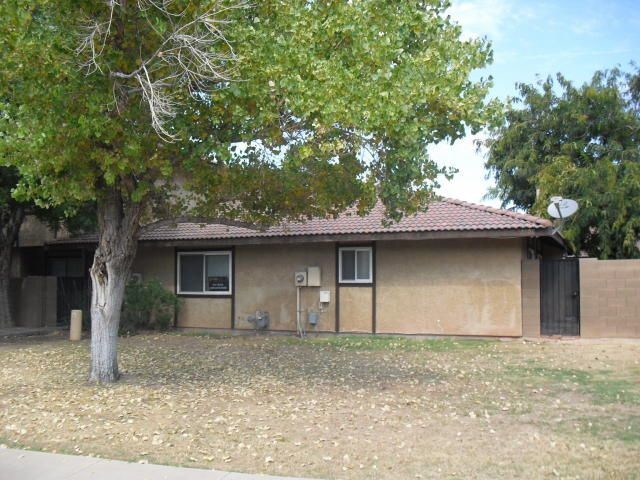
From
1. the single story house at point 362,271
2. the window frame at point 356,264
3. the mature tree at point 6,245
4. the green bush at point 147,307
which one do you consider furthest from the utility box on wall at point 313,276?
the mature tree at point 6,245

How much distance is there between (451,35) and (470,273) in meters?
7.52

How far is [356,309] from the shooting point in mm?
16578

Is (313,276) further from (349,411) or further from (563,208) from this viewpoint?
(349,411)

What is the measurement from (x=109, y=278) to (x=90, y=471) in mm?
4379

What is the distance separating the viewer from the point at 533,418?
25.7ft

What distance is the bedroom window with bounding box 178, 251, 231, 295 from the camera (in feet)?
59.6

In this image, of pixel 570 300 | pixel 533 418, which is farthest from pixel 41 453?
pixel 570 300

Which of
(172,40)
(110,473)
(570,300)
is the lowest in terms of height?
(110,473)

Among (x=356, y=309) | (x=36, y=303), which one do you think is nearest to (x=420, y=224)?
(x=356, y=309)

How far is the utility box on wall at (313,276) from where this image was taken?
1669 cm

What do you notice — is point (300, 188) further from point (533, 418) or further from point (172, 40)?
point (533, 418)

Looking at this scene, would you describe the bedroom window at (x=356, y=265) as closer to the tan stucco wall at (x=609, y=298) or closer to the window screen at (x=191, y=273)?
the window screen at (x=191, y=273)

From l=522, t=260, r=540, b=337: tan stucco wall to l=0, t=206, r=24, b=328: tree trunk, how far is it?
12736mm

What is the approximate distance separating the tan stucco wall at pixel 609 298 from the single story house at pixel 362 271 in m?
1.24
